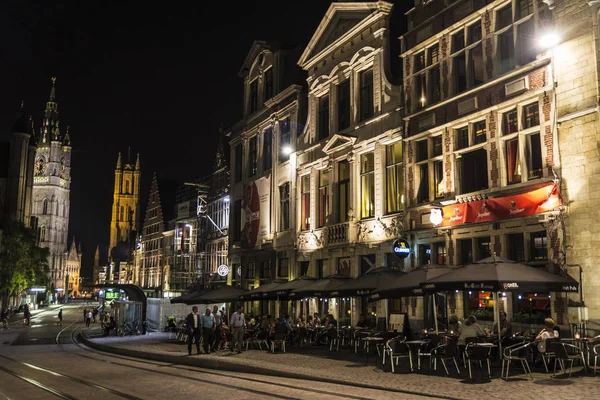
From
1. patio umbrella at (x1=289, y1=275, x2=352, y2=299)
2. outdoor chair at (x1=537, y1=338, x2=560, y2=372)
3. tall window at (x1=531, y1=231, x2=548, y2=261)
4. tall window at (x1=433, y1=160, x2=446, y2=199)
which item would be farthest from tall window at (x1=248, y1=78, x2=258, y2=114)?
outdoor chair at (x1=537, y1=338, x2=560, y2=372)

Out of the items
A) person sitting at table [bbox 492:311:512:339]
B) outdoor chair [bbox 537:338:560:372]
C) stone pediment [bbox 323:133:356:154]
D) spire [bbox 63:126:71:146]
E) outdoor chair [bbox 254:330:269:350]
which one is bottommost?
outdoor chair [bbox 254:330:269:350]

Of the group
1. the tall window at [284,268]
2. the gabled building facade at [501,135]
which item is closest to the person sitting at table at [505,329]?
the gabled building facade at [501,135]

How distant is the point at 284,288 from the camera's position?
23.7 meters

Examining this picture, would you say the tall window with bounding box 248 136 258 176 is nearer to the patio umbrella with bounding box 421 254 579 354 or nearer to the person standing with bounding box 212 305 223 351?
the person standing with bounding box 212 305 223 351

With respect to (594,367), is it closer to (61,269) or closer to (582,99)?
(582,99)

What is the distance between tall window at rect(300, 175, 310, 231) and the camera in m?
30.5

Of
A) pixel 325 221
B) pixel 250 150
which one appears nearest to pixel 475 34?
pixel 325 221

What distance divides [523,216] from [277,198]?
17.5 metres

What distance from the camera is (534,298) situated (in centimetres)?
1755

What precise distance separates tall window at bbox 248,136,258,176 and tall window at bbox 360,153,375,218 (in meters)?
11.9

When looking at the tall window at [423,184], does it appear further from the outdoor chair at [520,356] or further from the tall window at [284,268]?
the tall window at [284,268]

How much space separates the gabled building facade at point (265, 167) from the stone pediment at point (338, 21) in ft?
8.26

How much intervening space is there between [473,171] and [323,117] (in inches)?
444

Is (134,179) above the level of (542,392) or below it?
above
